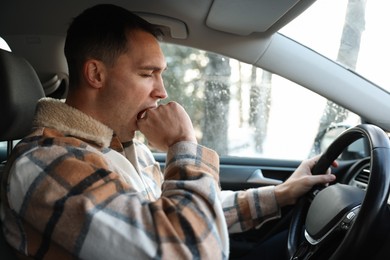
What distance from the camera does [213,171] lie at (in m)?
1.27

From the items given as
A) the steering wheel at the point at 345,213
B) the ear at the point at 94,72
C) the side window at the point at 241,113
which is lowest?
the side window at the point at 241,113

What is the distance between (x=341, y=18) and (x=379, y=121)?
19.7 inches

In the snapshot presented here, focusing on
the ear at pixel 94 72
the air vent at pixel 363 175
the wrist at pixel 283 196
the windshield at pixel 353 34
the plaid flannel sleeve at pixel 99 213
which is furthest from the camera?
the windshield at pixel 353 34

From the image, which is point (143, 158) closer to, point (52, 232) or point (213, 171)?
point (213, 171)

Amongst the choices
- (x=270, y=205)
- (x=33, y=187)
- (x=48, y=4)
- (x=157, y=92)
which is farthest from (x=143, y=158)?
(x=48, y=4)

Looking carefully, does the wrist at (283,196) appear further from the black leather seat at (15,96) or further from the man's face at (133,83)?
the black leather seat at (15,96)

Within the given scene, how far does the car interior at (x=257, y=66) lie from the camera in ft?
4.70

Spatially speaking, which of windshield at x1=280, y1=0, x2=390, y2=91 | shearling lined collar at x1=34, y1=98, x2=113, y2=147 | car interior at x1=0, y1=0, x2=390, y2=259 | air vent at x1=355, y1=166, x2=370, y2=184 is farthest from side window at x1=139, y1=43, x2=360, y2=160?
shearling lined collar at x1=34, y1=98, x2=113, y2=147

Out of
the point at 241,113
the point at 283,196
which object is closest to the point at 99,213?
the point at 283,196

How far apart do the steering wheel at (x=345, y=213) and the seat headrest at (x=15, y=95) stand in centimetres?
98

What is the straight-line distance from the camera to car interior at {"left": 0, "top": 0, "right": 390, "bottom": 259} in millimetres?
1433

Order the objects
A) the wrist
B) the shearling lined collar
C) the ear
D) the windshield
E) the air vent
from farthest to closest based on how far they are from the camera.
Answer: the windshield, the air vent, the wrist, the ear, the shearling lined collar

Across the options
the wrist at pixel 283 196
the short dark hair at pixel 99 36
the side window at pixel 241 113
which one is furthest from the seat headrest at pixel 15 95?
the side window at pixel 241 113

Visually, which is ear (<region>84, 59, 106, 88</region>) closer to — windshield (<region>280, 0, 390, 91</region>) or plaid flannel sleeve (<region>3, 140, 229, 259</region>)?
plaid flannel sleeve (<region>3, 140, 229, 259</region>)
